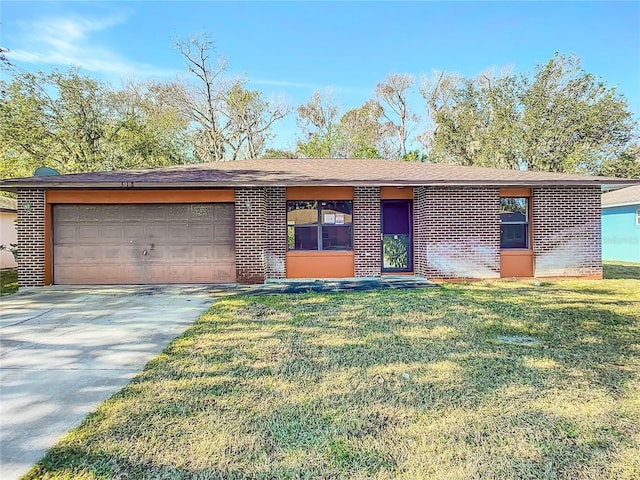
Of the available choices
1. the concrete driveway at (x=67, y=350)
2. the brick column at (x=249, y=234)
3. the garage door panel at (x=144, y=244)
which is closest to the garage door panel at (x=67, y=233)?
the garage door panel at (x=144, y=244)

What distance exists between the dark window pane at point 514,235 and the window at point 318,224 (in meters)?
4.15

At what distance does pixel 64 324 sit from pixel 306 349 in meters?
4.05

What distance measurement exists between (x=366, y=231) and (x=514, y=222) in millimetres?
4049

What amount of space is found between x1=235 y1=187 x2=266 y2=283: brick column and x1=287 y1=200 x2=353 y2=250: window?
984 mm

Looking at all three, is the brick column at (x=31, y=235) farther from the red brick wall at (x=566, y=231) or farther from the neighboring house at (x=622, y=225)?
the neighboring house at (x=622, y=225)

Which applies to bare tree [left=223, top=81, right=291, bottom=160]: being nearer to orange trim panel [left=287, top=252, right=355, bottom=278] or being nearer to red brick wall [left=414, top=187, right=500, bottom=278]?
orange trim panel [left=287, top=252, right=355, bottom=278]

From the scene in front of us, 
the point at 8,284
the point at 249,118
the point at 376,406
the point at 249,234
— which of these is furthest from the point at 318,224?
the point at 249,118

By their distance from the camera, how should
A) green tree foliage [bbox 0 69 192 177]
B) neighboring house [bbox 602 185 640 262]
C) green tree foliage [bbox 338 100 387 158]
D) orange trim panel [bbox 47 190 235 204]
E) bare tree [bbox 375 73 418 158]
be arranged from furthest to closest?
bare tree [bbox 375 73 418 158], green tree foliage [bbox 338 100 387 158], green tree foliage [bbox 0 69 192 177], neighboring house [bbox 602 185 640 262], orange trim panel [bbox 47 190 235 204]

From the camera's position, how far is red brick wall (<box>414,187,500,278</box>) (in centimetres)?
1000

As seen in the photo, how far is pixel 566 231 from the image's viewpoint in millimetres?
10195

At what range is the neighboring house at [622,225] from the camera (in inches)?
637

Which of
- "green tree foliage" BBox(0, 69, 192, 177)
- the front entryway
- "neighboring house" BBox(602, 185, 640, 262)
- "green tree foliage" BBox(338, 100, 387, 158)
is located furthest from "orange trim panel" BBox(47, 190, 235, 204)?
"green tree foliage" BBox(338, 100, 387, 158)

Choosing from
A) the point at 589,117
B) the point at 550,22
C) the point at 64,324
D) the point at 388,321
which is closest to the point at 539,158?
the point at 589,117

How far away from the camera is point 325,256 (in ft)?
34.3
